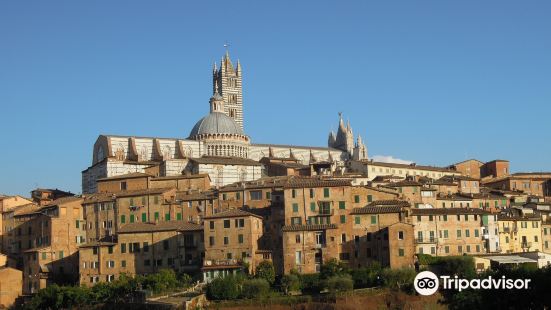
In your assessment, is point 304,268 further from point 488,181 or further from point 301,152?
point 301,152

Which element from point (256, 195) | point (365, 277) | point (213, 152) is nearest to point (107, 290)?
point (256, 195)

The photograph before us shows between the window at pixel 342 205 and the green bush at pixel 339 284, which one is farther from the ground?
the window at pixel 342 205

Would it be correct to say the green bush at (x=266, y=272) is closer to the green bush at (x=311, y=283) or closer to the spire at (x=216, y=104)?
the green bush at (x=311, y=283)

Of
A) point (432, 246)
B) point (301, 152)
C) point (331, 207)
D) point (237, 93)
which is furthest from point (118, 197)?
point (237, 93)

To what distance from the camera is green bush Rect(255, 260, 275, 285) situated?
61.4 m

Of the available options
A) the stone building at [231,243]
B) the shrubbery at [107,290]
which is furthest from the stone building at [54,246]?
the stone building at [231,243]

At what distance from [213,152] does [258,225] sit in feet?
149

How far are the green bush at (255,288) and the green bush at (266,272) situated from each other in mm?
1789

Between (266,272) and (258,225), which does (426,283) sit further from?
(258,225)

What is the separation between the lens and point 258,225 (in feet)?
218

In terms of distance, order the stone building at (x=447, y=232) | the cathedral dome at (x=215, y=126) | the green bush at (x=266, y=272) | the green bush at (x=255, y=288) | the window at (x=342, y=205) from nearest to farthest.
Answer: the green bush at (x=255, y=288)
the green bush at (x=266, y=272)
the window at (x=342, y=205)
the stone building at (x=447, y=232)
the cathedral dome at (x=215, y=126)

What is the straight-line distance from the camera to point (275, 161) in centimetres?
10950

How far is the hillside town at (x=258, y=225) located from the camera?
208 feet

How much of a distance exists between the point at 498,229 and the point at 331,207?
14.0 m
